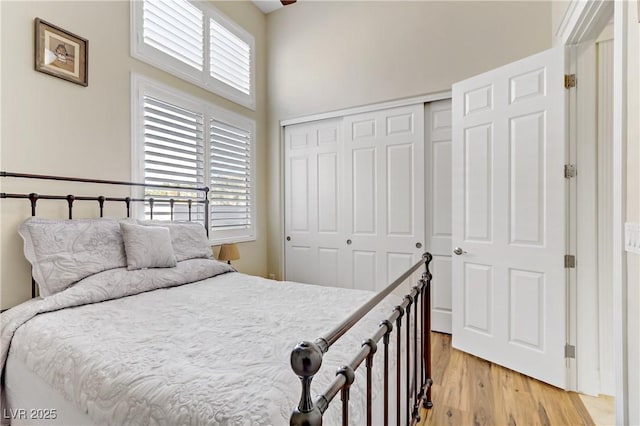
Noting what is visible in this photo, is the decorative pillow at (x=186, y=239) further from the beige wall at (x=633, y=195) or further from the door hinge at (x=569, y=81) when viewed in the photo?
the door hinge at (x=569, y=81)

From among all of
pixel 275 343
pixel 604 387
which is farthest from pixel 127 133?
pixel 604 387

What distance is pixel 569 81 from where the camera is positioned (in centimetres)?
212

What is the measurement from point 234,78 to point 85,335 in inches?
123

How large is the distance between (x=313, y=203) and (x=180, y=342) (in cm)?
274

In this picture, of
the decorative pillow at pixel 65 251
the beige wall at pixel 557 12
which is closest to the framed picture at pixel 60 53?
the decorative pillow at pixel 65 251

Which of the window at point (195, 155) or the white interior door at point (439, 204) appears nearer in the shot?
the window at point (195, 155)

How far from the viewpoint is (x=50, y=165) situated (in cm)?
209

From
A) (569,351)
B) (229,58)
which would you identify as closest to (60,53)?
(229,58)

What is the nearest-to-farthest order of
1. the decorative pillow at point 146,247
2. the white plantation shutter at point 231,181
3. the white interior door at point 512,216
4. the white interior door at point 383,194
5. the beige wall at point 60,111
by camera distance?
the beige wall at point 60,111, the decorative pillow at point 146,247, the white interior door at point 512,216, the white interior door at point 383,194, the white plantation shutter at point 231,181

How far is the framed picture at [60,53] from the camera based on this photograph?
2047 mm

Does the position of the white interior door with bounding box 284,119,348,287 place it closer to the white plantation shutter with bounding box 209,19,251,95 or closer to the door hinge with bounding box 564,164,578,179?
the white plantation shutter with bounding box 209,19,251,95

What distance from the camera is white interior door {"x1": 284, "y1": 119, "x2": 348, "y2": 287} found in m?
3.71

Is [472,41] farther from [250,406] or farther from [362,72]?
[250,406]

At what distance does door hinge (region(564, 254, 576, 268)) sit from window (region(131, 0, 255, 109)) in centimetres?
337
